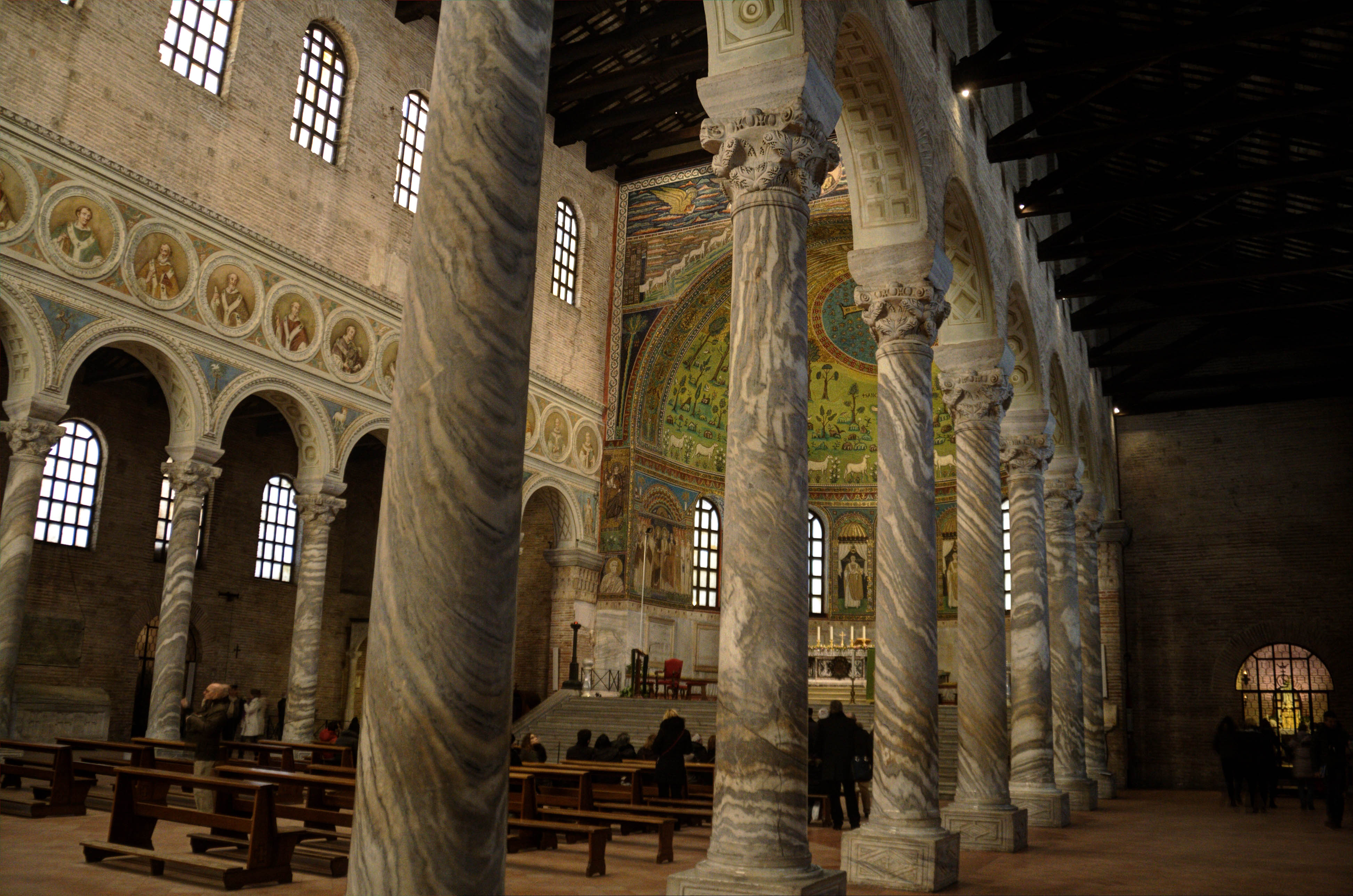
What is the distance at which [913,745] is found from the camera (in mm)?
8773

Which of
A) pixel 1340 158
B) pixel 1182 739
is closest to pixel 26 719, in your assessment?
pixel 1340 158

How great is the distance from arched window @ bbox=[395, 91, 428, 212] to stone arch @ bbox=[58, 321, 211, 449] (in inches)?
222

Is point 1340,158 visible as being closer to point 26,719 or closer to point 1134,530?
point 1134,530

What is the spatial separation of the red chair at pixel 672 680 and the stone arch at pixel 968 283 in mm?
11252

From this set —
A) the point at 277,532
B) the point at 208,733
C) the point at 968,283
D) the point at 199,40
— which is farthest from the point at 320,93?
the point at 208,733

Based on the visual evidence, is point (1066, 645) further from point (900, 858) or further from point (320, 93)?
point (320, 93)

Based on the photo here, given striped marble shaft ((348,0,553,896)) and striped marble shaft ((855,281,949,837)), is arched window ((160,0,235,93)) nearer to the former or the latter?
striped marble shaft ((855,281,949,837))

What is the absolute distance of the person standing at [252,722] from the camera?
18750 millimetres

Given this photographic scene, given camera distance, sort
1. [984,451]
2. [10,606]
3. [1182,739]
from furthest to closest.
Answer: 1. [1182,739]
2. [10,606]
3. [984,451]

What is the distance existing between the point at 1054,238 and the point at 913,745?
36.8 ft

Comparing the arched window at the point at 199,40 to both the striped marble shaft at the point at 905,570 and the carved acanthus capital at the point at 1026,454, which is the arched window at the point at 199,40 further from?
the carved acanthus capital at the point at 1026,454

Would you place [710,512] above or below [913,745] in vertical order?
above

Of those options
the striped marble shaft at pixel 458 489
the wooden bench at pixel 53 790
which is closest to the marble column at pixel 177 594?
the wooden bench at pixel 53 790

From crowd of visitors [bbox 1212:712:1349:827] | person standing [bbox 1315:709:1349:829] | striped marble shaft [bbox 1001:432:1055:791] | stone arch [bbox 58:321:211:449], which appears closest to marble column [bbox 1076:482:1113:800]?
crowd of visitors [bbox 1212:712:1349:827]
